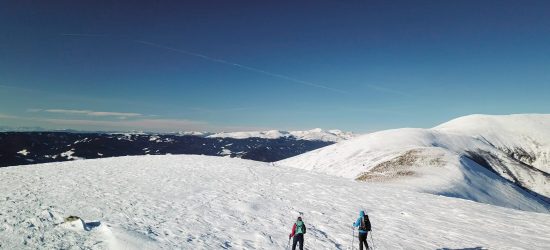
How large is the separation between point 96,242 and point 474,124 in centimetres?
18761

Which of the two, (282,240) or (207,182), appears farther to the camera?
(207,182)

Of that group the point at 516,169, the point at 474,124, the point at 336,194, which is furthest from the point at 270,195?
the point at 474,124

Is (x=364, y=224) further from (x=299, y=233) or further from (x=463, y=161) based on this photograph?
(x=463, y=161)

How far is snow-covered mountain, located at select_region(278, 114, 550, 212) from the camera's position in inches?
2286

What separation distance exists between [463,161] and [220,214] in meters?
67.6

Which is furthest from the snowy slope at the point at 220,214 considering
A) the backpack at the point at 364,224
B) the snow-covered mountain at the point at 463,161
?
the snow-covered mountain at the point at 463,161

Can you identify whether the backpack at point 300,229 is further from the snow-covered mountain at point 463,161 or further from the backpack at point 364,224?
the snow-covered mountain at point 463,161

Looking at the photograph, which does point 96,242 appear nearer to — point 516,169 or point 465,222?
point 465,222

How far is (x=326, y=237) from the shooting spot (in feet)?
61.2

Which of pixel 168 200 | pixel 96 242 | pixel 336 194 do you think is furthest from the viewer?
pixel 336 194

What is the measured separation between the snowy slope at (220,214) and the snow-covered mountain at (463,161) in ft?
71.9

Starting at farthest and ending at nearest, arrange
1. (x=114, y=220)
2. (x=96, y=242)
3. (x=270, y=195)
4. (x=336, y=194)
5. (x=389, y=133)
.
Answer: (x=389, y=133), (x=336, y=194), (x=270, y=195), (x=114, y=220), (x=96, y=242)

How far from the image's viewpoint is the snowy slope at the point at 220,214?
15352 millimetres

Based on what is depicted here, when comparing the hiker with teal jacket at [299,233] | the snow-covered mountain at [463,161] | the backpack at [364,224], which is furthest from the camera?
the snow-covered mountain at [463,161]
